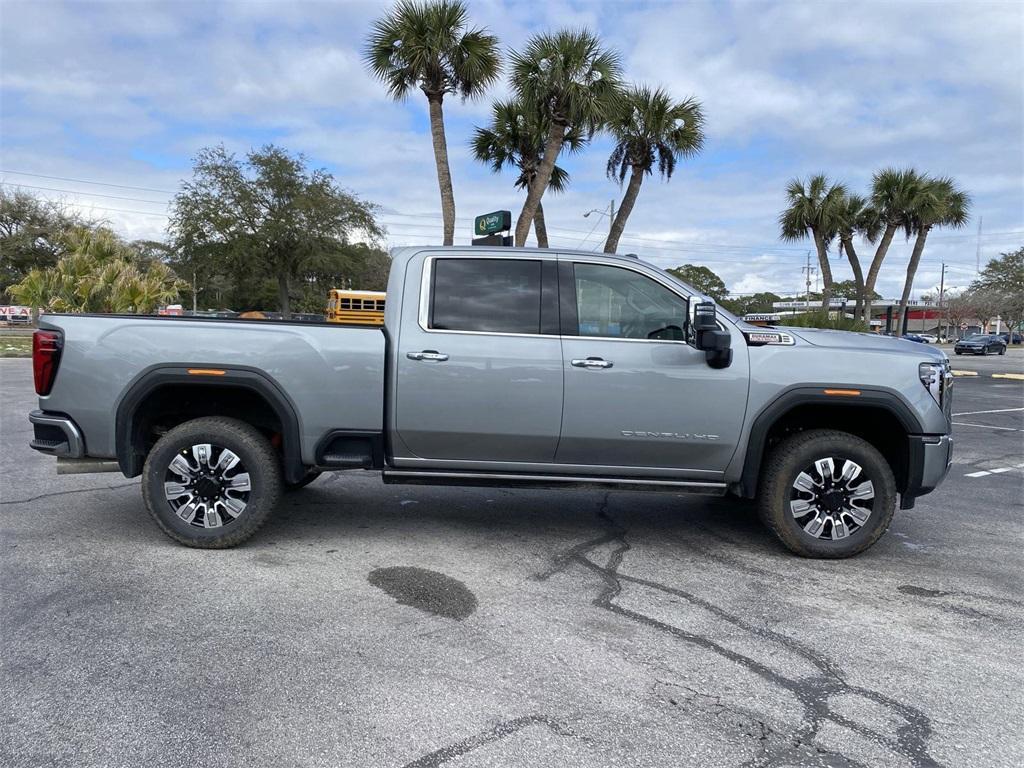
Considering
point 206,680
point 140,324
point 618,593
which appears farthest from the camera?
point 140,324

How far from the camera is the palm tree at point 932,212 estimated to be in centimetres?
3322

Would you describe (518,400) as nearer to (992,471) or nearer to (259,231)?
(992,471)

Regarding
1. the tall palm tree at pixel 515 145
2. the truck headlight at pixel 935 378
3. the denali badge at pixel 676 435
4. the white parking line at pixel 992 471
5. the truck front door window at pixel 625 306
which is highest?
the tall palm tree at pixel 515 145

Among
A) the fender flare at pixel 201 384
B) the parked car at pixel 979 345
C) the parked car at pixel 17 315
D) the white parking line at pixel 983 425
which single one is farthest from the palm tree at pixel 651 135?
the parked car at pixel 17 315

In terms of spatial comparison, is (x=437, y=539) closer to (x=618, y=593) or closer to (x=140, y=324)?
(x=618, y=593)

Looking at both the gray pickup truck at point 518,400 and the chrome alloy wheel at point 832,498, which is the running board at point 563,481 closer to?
the gray pickup truck at point 518,400

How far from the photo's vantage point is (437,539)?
536 cm

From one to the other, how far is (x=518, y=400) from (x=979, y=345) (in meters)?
51.9

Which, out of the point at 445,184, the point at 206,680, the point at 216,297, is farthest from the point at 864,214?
the point at 216,297

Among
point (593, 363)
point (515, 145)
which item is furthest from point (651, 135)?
point (593, 363)

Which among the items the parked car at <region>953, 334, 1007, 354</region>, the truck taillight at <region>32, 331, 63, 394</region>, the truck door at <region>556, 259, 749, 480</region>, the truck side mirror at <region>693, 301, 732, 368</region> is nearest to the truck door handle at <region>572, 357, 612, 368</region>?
the truck door at <region>556, 259, 749, 480</region>

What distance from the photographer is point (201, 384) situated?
486cm

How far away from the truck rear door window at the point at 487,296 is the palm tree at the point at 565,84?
1309cm

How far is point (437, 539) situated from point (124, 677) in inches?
94.0
